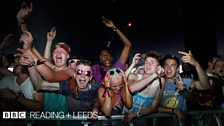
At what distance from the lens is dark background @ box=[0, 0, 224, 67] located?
4.17 m

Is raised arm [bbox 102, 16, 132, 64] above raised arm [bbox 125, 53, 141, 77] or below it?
above

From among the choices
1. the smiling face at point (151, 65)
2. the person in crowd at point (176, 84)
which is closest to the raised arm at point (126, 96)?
the smiling face at point (151, 65)

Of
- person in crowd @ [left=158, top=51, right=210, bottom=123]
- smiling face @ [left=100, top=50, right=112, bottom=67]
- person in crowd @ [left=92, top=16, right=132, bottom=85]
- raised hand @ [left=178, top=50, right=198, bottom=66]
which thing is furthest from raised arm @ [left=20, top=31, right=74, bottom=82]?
raised hand @ [left=178, top=50, right=198, bottom=66]

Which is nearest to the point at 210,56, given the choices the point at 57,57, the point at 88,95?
the point at 88,95

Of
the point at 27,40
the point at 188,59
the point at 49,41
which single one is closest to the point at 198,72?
the point at 188,59

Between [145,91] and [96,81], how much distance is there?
2.38ft

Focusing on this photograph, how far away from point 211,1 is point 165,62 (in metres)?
1.26

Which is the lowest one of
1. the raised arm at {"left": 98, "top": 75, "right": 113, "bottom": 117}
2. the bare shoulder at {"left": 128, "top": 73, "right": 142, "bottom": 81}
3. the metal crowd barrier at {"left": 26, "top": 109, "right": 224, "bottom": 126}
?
the metal crowd barrier at {"left": 26, "top": 109, "right": 224, "bottom": 126}

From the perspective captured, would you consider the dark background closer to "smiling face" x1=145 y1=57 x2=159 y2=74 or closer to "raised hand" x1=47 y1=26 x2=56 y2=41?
"raised hand" x1=47 y1=26 x2=56 y2=41

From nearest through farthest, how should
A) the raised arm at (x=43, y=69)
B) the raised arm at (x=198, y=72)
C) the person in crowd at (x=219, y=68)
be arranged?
1. the raised arm at (x=43, y=69)
2. the raised arm at (x=198, y=72)
3. the person in crowd at (x=219, y=68)

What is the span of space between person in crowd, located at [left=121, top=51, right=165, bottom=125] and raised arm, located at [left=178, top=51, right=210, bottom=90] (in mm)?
498

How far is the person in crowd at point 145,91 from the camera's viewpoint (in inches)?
164

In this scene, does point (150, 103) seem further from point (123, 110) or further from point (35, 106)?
point (35, 106)

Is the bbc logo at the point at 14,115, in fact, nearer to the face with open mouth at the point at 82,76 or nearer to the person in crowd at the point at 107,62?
the face with open mouth at the point at 82,76
